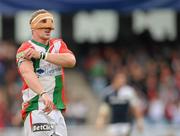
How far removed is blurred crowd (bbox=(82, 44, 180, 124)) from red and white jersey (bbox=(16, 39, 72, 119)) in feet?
39.0

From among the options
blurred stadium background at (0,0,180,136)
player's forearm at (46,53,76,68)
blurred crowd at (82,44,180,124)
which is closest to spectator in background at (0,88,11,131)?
blurred stadium background at (0,0,180,136)

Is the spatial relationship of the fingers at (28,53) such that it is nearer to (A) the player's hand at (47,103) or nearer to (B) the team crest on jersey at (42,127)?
(A) the player's hand at (47,103)

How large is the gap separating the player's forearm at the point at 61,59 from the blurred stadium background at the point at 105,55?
9111 mm

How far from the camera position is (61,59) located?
8203 mm

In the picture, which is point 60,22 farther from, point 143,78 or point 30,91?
point 30,91

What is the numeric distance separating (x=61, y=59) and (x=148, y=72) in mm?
14266

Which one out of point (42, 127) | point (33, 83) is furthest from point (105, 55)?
point (33, 83)

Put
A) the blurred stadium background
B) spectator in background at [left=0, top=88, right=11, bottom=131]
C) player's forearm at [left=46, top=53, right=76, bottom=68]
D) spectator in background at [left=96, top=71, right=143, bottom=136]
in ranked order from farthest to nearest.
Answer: the blurred stadium background
spectator in background at [left=0, top=88, right=11, bottom=131]
spectator in background at [left=96, top=71, right=143, bottom=136]
player's forearm at [left=46, top=53, right=76, bottom=68]

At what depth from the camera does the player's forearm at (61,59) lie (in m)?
8.15

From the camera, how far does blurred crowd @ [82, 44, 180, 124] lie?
20500mm

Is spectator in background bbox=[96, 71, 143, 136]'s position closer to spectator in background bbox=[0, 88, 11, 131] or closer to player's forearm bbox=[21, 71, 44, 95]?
spectator in background bbox=[0, 88, 11, 131]

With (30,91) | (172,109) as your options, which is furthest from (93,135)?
A: (30,91)

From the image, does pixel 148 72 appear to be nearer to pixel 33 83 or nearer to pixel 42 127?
pixel 42 127

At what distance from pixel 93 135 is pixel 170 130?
63.3 inches
